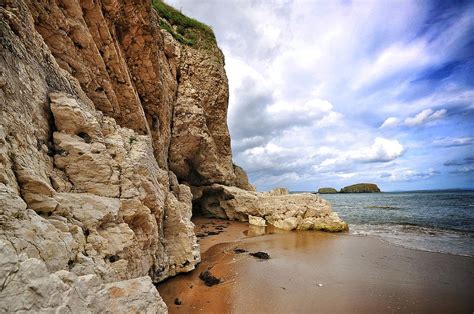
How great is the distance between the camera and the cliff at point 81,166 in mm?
3066

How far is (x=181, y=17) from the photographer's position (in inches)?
904

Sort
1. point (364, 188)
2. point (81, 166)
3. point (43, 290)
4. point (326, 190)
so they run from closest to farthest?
1. point (43, 290)
2. point (81, 166)
3. point (364, 188)
4. point (326, 190)

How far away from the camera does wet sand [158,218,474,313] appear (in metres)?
6.74

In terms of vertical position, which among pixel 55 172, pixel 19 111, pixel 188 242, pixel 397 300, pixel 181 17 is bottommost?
pixel 397 300

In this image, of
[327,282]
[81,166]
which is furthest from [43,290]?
[327,282]

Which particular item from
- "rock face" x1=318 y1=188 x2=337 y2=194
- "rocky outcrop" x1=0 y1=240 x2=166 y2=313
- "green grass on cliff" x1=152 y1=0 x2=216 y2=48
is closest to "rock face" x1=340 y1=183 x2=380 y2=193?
"rock face" x1=318 y1=188 x2=337 y2=194

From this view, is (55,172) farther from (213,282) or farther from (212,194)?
(212,194)

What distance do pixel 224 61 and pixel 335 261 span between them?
74.2 ft

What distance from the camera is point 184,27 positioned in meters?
22.8

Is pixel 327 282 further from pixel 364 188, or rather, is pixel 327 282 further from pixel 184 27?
pixel 364 188

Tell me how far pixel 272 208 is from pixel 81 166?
1843cm

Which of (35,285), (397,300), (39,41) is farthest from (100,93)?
(397,300)

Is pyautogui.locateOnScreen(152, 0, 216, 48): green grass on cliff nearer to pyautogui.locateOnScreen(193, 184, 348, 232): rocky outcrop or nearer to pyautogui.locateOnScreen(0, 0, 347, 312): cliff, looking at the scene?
pyautogui.locateOnScreen(0, 0, 347, 312): cliff

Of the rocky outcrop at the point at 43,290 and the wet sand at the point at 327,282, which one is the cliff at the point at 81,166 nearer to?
the rocky outcrop at the point at 43,290
